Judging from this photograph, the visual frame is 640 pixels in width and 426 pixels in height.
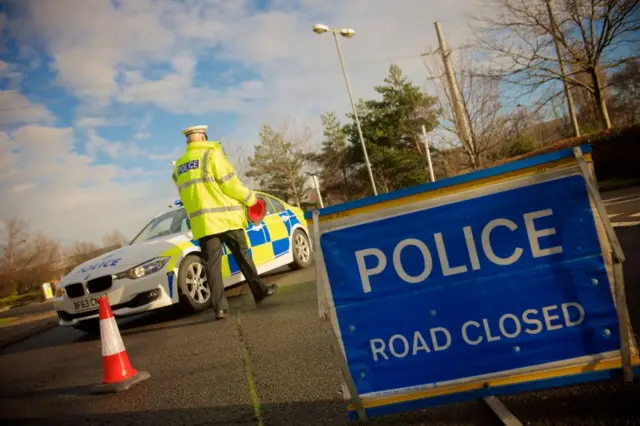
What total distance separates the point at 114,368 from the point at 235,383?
1148 millimetres

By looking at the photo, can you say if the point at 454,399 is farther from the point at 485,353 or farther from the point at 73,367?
the point at 73,367

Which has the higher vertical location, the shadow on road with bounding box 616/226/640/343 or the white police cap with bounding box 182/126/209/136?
the white police cap with bounding box 182/126/209/136

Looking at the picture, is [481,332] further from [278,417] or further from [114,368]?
[114,368]

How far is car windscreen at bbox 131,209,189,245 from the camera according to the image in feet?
22.1

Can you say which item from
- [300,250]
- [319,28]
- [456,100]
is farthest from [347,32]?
[300,250]

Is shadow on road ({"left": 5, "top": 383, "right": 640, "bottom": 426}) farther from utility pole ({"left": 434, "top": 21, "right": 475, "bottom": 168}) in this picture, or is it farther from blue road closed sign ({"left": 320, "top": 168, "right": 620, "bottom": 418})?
utility pole ({"left": 434, "top": 21, "right": 475, "bottom": 168})

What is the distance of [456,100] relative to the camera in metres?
16.8

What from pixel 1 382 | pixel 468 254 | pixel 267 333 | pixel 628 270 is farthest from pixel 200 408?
pixel 628 270

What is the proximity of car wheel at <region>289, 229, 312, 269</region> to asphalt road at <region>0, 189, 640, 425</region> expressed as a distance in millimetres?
2473

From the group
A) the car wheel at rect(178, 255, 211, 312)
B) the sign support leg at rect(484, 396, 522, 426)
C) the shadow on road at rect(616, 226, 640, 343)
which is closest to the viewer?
the sign support leg at rect(484, 396, 522, 426)

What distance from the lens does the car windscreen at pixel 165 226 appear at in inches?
265

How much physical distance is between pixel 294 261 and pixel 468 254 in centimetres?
632

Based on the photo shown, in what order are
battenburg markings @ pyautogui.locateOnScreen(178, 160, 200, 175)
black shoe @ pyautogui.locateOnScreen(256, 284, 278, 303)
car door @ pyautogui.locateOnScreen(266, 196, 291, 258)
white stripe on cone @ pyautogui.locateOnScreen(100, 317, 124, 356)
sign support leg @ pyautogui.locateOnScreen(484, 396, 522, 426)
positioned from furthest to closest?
1. car door @ pyautogui.locateOnScreen(266, 196, 291, 258)
2. black shoe @ pyautogui.locateOnScreen(256, 284, 278, 303)
3. battenburg markings @ pyautogui.locateOnScreen(178, 160, 200, 175)
4. white stripe on cone @ pyautogui.locateOnScreen(100, 317, 124, 356)
5. sign support leg @ pyautogui.locateOnScreen(484, 396, 522, 426)

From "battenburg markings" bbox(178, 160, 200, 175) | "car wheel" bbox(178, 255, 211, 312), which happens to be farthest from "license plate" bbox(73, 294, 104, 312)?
"battenburg markings" bbox(178, 160, 200, 175)
